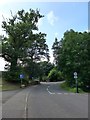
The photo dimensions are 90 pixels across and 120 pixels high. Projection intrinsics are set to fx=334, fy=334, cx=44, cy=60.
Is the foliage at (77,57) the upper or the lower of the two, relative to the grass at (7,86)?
upper

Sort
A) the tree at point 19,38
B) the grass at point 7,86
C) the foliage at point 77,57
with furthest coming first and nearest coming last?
the tree at point 19,38, the grass at point 7,86, the foliage at point 77,57

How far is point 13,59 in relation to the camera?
7925cm

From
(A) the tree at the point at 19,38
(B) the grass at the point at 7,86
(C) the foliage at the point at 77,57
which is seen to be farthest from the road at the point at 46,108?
(A) the tree at the point at 19,38

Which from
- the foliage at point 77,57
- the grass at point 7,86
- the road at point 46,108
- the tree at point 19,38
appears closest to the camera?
the road at point 46,108

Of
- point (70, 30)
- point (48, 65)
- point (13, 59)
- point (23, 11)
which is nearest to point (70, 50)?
point (70, 30)

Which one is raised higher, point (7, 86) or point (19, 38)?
point (19, 38)

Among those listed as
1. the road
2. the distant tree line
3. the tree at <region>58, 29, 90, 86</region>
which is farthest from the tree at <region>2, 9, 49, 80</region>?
the road

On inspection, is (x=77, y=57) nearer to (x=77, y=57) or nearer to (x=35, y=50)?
(x=77, y=57)

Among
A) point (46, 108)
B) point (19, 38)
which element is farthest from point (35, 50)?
point (46, 108)

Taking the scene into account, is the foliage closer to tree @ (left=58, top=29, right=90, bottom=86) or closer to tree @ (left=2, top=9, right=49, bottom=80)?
tree @ (left=58, top=29, right=90, bottom=86)

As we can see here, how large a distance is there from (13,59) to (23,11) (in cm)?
1343

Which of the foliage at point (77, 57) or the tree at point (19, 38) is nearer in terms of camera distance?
the foliage at point (77, 57)

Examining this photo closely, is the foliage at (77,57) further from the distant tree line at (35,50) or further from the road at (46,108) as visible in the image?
the road at (46,108)

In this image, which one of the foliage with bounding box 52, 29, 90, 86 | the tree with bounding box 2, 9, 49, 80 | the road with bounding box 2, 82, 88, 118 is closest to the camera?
the road with bounding box 2, 82, 88, 118
